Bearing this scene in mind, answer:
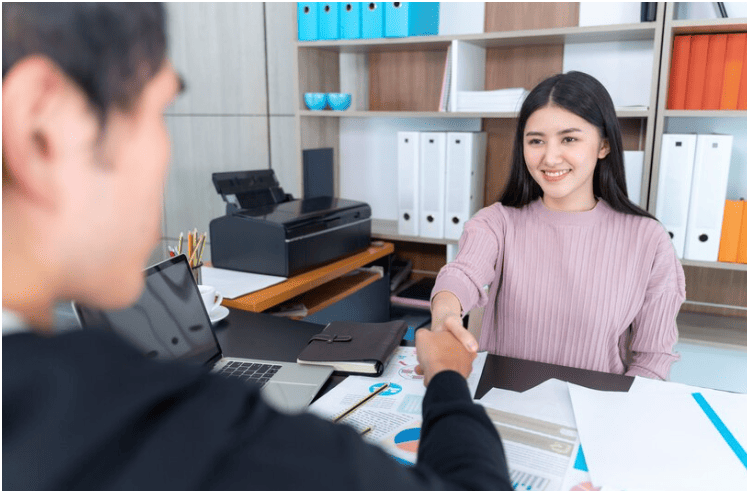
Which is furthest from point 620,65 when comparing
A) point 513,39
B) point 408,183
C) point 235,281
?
point 235,281

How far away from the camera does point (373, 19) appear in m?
2.47

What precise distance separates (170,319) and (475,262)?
0.79m

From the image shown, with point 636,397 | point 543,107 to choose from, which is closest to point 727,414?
point 636,397

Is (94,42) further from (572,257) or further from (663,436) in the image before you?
(572,257)

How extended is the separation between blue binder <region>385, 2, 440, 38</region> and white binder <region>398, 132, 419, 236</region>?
0.41 m

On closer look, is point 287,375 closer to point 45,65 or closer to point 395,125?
point 45,65

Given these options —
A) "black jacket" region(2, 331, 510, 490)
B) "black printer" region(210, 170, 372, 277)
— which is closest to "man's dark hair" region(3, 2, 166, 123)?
"black jacket" region(2, 331, 510, 490)

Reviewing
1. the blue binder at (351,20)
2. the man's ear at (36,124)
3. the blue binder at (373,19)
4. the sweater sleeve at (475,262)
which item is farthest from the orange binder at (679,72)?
the man's ear at (36,124)

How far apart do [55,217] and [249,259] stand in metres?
1.80

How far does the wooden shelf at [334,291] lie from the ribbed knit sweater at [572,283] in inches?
28.1

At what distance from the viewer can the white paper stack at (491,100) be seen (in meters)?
2.34

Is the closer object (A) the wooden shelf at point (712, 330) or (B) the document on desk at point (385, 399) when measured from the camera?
(B) the document on desk at point (385, 399)

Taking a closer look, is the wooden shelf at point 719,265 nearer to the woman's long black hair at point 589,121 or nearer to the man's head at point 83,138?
the woman's long black hair at point 589,121

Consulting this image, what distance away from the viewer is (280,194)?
2.41m
